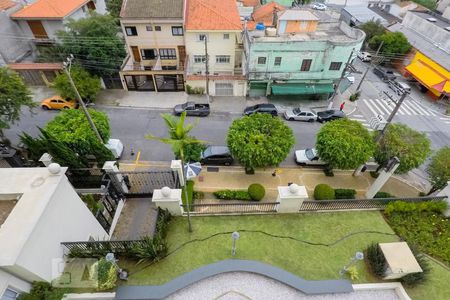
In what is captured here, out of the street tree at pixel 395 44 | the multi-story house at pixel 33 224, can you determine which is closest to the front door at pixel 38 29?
the multi-story house at pixel 33 224

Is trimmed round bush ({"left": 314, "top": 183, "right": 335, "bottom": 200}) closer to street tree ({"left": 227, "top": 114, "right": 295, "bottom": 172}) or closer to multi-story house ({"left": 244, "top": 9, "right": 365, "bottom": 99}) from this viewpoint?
street tree ({"left": 227, "top": 114, "right": 295, "bottom": 172})

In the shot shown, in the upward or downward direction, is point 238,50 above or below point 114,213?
above

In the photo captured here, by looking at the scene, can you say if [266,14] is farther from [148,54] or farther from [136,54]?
[136,54]

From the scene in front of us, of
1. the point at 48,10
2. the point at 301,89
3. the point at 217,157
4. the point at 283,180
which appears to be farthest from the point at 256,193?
the point at 48,10

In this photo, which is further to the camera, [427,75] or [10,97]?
[427,75]

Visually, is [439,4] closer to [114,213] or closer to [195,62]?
[195,62]

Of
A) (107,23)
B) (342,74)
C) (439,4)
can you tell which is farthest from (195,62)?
(439,4)

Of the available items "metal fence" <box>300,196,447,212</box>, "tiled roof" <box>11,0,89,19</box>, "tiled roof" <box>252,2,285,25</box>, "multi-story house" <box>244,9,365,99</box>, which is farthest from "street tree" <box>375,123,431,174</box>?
"tiled roof" <box>11,0,89,19</box>
